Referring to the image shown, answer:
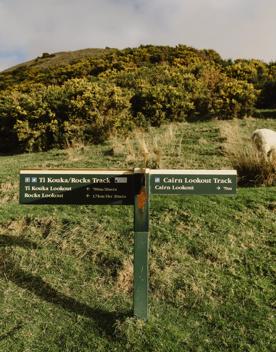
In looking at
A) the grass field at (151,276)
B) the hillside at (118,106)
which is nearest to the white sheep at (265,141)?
the grass field at (151,276)

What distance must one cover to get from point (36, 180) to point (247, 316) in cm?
236

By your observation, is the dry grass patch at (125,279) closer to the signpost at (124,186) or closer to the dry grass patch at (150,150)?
the signpost at (124,186)

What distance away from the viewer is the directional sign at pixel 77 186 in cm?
429

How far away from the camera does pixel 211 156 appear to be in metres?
8.95

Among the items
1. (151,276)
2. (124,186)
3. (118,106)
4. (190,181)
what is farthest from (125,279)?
(118,106)

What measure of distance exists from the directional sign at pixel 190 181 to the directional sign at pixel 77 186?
0.25 m

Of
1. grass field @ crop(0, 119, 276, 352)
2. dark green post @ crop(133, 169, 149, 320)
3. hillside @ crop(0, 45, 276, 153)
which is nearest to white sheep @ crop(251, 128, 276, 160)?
grass field @ crop(0, 119, 276, 352)

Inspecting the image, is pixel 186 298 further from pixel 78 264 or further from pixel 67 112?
pixel 67 112

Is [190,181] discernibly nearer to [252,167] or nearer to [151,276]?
[151,276]

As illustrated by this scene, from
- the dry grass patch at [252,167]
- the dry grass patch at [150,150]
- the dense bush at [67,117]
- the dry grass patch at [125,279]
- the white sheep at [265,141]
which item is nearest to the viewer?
the dry grass patch at [125,279]

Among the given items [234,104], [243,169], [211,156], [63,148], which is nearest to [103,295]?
[243,169]

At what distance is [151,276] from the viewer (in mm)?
5047

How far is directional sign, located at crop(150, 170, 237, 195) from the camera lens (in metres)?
4.25

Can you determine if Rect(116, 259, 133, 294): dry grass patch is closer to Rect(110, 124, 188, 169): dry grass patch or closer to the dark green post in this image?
the dark green post
